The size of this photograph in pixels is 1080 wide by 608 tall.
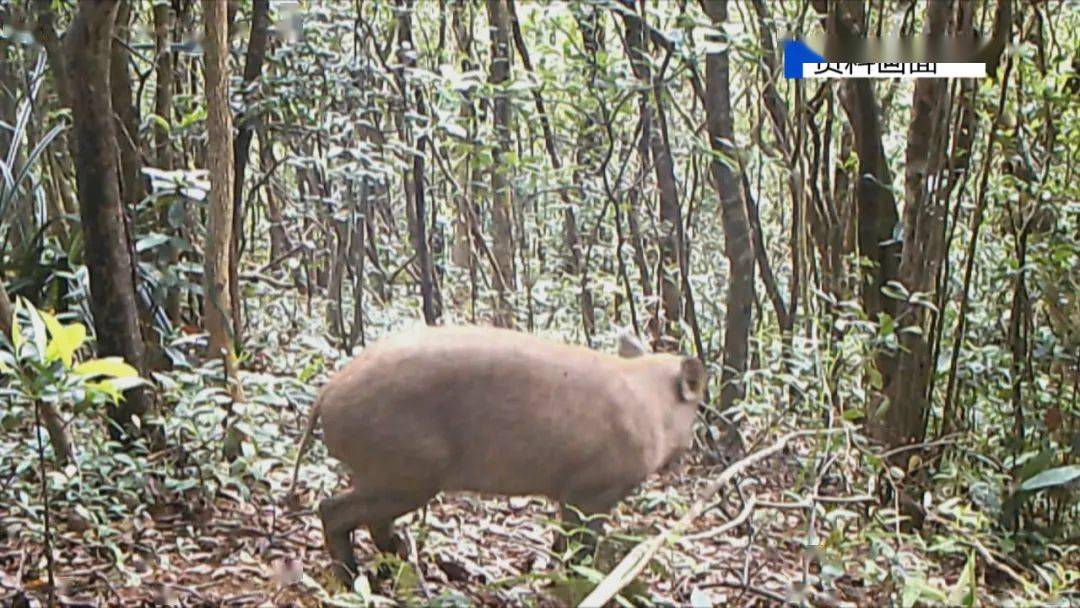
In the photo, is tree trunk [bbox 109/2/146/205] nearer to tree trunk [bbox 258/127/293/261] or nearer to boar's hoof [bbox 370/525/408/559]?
boar's hoof [bbox 370/525/408/559]

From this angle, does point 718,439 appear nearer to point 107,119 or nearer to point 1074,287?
point 1074,287

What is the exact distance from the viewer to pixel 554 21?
6.26 m

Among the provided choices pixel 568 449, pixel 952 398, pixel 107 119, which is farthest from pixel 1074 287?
A: pixel 107 119

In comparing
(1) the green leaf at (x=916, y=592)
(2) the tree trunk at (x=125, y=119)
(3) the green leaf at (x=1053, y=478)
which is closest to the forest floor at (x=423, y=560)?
(1) the green leaf at (x=916, y=592)

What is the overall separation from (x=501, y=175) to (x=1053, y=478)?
157 inches

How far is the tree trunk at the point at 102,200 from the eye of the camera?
362 cm

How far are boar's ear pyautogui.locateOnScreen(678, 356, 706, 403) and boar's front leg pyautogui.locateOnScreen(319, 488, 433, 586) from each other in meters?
0.95

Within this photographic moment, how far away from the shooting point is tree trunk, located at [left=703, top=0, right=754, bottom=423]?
5.05 metres

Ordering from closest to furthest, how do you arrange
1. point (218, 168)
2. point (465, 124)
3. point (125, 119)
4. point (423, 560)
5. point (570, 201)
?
point (423, 560)
point (218, 168)
point (125, 119)
point (465, 124)
point (570, 201)

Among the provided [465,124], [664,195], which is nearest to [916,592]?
[664,195]

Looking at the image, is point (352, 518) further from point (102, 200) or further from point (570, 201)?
point (570, 201)

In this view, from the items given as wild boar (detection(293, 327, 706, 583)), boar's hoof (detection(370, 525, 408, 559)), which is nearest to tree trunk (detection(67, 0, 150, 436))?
wild boar (detection(293, 327, 706, 583))

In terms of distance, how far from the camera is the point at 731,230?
512 centimetres

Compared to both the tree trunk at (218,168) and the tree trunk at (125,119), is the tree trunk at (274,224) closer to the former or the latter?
the tree trunk at (125,119)
